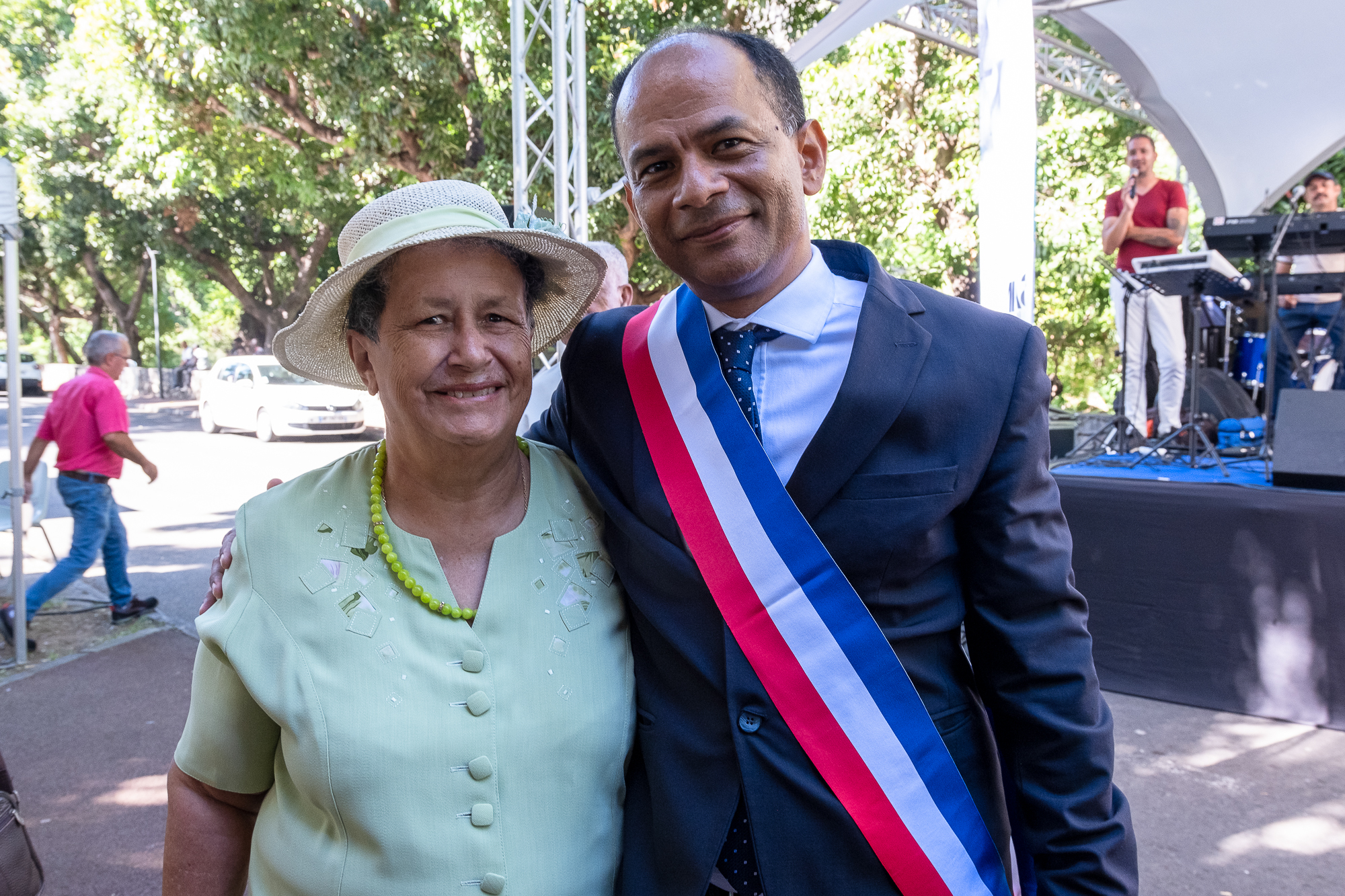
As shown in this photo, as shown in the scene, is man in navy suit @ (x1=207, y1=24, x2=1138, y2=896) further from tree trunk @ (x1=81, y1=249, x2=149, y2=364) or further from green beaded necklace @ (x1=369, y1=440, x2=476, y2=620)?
tree trunk @ (x1=81, y1=249, x2=149, y2=364)

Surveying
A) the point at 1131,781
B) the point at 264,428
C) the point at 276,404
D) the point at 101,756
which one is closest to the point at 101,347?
the point at 101,756

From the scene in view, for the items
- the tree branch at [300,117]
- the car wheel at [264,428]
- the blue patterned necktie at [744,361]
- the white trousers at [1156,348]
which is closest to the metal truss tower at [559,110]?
the white trousers at [1156,348]

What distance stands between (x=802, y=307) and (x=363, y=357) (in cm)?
74

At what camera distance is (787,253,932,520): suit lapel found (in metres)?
1.27

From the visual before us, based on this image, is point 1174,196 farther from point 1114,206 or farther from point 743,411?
point 743,411

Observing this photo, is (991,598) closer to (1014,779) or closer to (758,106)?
(1014,779)

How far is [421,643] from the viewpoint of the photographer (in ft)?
4.61

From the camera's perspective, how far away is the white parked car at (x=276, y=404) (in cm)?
1569

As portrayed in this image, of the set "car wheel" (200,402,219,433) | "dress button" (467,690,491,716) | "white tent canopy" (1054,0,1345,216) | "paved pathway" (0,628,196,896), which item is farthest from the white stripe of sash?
"car wheel" (200,402,219,433)

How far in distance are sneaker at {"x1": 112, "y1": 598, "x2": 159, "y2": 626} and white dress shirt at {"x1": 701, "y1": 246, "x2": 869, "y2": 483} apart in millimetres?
5995

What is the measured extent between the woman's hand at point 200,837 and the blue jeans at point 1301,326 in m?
6.70

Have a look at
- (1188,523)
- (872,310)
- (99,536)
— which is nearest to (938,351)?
(872,310)

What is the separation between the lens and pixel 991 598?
4.29 ft

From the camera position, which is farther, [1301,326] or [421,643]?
[1301,326]
